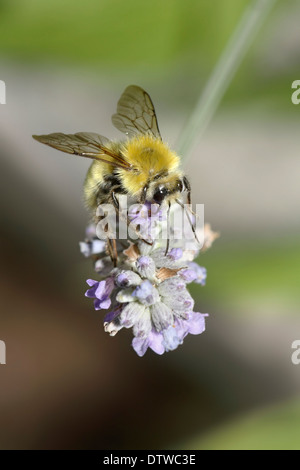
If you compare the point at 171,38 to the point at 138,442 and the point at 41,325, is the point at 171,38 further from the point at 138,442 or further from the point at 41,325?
the point at 138,442

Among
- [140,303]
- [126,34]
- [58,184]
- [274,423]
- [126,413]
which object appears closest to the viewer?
[140,303]

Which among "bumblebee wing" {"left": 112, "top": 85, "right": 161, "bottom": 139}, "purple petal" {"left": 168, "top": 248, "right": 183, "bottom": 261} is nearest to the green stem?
"bumblebee wing" {"left": 112, "top": 85, "right": 161, "bottom": 139}

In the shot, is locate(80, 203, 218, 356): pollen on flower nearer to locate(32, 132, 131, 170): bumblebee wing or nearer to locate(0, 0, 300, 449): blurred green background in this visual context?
locate(32, 132, 131, 170): bumblebee wing

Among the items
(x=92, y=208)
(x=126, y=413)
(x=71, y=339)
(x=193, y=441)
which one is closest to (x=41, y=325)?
(x=71, y=339)

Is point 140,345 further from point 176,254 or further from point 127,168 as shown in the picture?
point 127,168

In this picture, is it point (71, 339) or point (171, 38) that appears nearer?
point (171, 38)

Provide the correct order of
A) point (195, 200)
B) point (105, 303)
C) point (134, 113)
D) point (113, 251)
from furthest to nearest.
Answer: point (195, 200) < point (134, 113) < point (113, 251) < point (105, 303)

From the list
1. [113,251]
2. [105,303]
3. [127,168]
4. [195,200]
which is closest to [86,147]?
[127,168]
